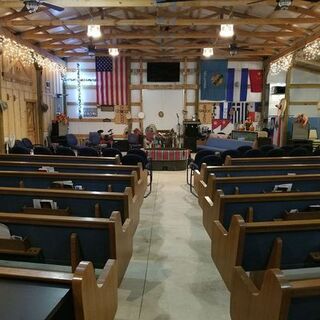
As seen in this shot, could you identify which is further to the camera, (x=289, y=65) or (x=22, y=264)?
(x=289, y=65)

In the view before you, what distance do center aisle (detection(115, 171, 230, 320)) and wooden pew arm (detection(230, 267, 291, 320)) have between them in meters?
0.62

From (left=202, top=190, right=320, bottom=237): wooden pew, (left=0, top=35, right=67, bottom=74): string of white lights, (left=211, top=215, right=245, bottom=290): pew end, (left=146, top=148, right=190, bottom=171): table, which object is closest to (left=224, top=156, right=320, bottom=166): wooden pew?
(left=202, top=190, right=320, bottom=237): wooden pew

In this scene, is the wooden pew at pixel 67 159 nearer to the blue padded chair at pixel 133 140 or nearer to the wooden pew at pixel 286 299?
the wooden pew at pixel 286 299

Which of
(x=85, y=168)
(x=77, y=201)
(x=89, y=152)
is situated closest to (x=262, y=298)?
(x=77, y=201)

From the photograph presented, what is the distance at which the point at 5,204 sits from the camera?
2834 millimetres

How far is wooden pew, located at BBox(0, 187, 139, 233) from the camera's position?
257 cm

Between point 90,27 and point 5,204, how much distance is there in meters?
4.74

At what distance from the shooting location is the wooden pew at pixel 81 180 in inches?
129

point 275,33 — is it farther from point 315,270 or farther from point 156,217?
point 315,270

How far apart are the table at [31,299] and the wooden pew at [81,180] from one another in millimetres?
2046

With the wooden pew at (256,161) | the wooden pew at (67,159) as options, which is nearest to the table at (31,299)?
the wooden pew at (67,159)

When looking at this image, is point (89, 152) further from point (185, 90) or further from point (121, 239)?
point (185, 90)

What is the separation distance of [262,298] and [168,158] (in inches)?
274

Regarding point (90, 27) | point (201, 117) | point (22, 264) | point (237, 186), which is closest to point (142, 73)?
point (201, 117)
